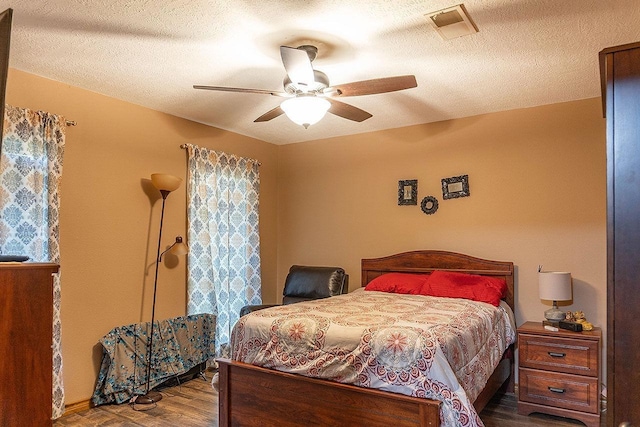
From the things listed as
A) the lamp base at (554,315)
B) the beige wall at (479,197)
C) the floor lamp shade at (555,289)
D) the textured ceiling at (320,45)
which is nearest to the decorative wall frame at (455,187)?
the beige wall at (479,197)

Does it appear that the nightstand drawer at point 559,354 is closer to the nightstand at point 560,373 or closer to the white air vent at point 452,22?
the nightstand at point 560,373

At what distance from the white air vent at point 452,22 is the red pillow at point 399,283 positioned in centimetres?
231

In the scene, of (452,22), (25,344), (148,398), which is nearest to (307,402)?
(25,344)

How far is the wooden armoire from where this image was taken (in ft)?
2.92

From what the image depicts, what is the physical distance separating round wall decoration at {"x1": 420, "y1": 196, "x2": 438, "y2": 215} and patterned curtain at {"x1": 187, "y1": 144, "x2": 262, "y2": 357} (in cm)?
195

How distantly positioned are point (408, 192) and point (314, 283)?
4.69ft

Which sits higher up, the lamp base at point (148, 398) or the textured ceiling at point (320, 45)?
the textured ceiling at point (320, 45)

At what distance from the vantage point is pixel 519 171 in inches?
160

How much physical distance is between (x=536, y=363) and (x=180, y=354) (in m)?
3.06

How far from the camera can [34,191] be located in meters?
3.12

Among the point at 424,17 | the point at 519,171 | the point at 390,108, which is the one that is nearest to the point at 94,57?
the point at 424,17

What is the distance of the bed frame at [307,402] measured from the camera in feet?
7.39

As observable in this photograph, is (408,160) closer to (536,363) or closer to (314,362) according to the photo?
(536,363)

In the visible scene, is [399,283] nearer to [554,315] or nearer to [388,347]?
[554,315]
